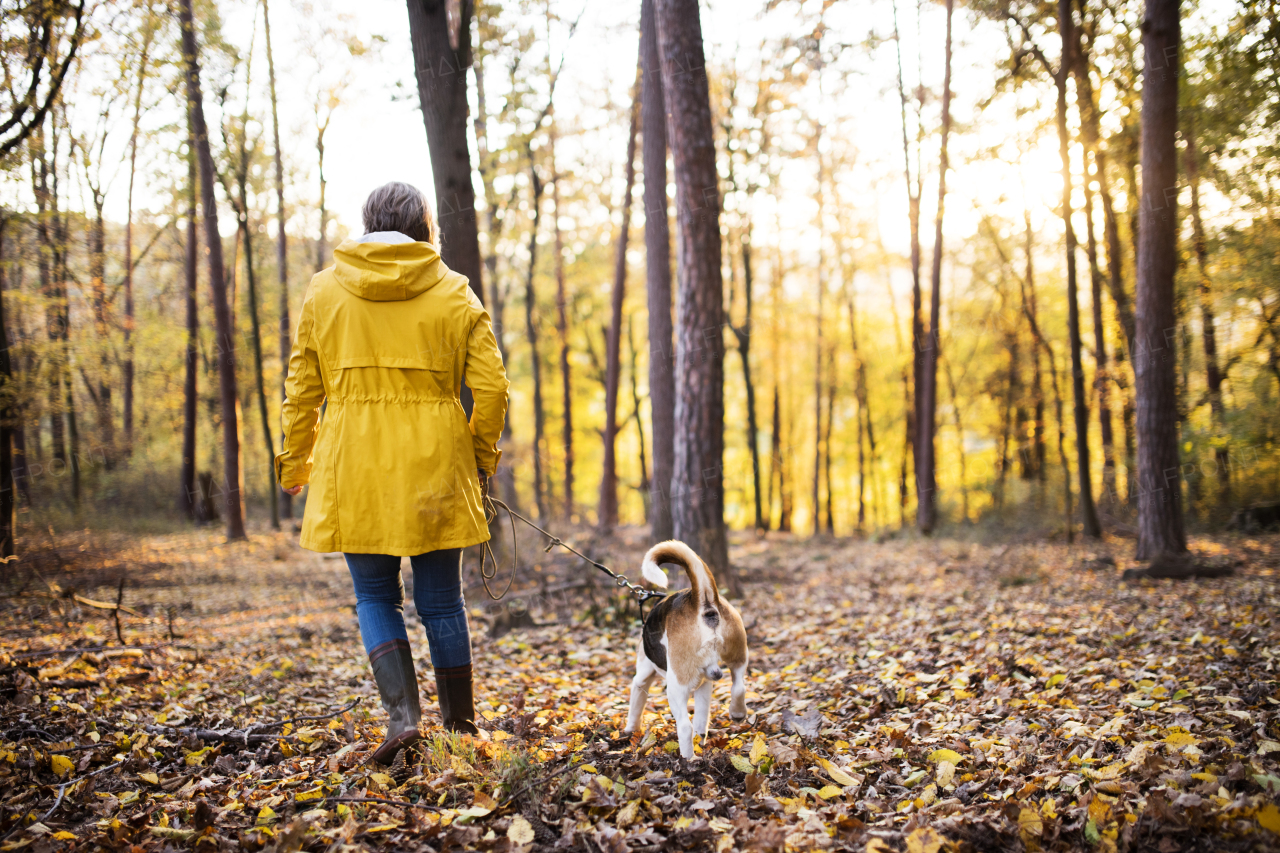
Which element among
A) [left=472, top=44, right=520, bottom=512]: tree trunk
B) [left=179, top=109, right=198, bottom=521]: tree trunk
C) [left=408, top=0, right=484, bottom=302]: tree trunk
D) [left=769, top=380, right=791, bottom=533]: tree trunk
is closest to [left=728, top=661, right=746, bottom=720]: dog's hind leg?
[left=408, top=0, right=484, bottom=302]: tree trunk

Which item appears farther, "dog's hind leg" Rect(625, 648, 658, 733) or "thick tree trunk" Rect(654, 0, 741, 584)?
"thick tree trunk" Rect(654, 0, 741, 584)

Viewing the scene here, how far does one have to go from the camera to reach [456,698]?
3.28 meters

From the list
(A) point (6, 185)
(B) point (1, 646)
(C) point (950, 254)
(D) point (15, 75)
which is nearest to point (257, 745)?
(B) point (1, 646)

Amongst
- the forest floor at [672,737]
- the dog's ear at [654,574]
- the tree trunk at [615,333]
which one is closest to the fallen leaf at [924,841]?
the forest floor at [672,737]

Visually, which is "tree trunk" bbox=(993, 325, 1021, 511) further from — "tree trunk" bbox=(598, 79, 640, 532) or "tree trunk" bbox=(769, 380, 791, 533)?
"tree trunk" bbox=(598, 79, 640, 532)

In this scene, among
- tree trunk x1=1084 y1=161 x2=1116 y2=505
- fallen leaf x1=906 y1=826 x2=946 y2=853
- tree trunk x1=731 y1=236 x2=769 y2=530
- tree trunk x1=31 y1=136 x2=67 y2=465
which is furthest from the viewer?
tree trunk x1=731 y1=236 x2=769 y2=530

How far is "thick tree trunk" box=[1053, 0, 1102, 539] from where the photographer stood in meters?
11.1

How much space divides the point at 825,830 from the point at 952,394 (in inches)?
999

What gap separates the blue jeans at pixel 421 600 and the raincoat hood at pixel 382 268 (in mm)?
1094

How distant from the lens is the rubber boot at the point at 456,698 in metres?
3.26

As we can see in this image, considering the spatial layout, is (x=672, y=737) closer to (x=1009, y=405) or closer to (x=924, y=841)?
(x=924, y=841)

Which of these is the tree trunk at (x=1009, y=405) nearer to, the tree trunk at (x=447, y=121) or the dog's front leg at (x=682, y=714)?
the tree trunk at (x=447, y=121)

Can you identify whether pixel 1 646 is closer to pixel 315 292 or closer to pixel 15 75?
pixel 315 292

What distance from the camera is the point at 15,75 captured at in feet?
22.3
